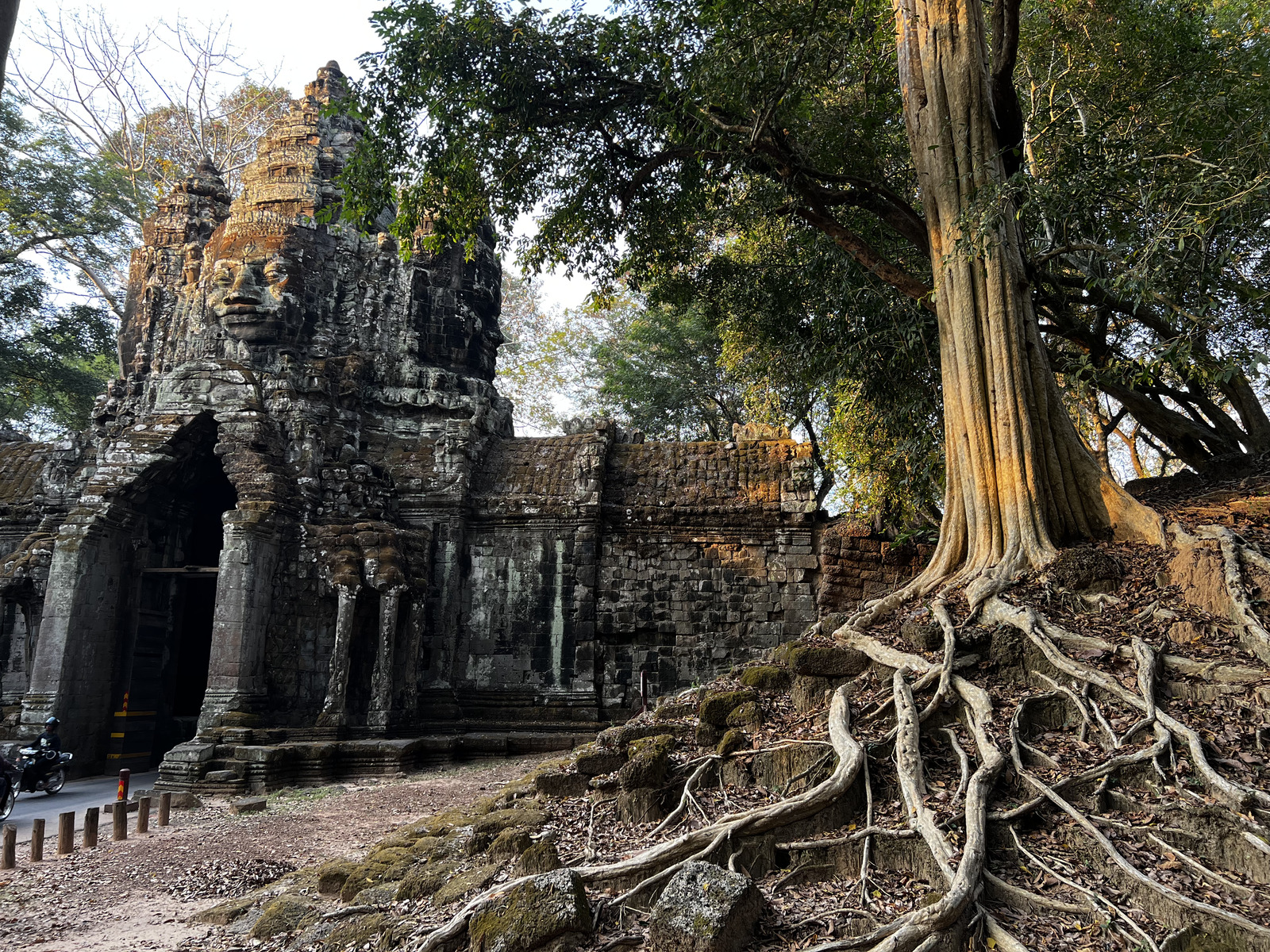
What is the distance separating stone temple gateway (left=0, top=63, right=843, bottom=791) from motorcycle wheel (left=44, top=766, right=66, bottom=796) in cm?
105

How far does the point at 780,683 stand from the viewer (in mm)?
5516

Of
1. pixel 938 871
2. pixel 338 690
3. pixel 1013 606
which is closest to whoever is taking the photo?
pixel 938 871

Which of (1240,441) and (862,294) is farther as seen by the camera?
(862,294)

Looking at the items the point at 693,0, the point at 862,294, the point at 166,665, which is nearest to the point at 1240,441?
the point at 862,294

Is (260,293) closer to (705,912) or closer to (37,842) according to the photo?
(37,842)

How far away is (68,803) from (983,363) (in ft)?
35.2

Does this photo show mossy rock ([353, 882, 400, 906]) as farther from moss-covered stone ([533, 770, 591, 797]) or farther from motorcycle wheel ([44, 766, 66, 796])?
motorcycle wheel ([44, 766, 66, 796])

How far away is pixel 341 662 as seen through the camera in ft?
35.8

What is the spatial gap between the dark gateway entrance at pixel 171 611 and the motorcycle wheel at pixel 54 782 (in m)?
1.70

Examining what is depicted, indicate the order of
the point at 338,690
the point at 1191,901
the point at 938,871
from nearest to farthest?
1. the point at 1191,901
2. the point at 938,871
3. the point at 338,690

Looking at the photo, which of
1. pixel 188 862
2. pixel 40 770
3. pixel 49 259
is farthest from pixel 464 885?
pixel 49 259

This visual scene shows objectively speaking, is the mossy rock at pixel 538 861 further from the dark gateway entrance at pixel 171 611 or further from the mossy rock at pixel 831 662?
the dark gateway entrance at pixel 171 611

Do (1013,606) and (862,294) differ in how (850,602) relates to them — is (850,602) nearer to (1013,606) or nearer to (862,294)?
(862,294)

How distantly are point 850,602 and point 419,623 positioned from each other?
5.96m
